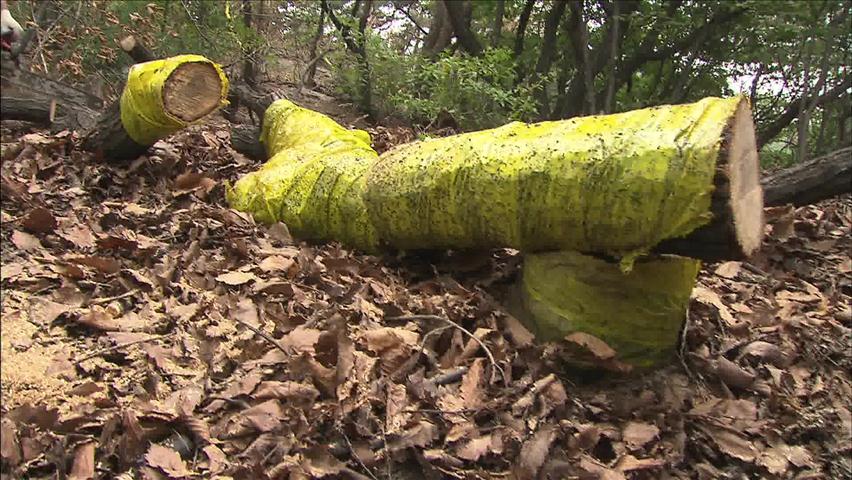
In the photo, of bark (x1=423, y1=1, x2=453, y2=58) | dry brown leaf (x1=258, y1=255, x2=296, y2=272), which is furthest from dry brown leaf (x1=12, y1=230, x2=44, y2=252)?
bark (x1=423, y1=1, x2=453, y2=58)

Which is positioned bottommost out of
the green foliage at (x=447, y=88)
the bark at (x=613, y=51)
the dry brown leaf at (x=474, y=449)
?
the dry brown leaf at (x=474, y=449)

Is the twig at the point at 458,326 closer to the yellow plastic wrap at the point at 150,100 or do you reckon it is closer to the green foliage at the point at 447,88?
the yellow plastic wrap at the point at 150,100

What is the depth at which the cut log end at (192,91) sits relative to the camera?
4.17 meters

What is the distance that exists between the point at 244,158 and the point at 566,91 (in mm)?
5747

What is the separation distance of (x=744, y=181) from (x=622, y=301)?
2.21 feet

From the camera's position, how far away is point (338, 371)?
2307 mm

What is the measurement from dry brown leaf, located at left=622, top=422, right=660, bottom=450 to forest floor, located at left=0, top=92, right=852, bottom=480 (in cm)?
1

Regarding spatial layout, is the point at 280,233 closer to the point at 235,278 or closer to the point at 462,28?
the point at 235,278

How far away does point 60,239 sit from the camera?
3.05 metres

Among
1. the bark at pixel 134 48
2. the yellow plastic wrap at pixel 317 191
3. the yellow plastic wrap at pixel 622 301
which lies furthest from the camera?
the bark at pixel 134 48

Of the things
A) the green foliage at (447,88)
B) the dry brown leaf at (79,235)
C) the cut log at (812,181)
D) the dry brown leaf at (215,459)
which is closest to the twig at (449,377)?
the dry brown leaf at (215,459)

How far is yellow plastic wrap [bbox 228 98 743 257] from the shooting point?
2.37 m

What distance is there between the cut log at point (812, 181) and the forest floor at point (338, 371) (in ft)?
2.50

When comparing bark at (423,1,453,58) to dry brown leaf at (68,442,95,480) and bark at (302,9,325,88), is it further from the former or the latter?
dry brown leaf at (68,442,95,480)
